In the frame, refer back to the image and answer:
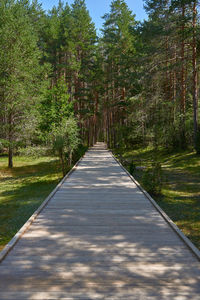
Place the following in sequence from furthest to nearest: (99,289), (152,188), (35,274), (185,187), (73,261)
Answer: (185,187)
(152,188)
(73,261)
(35,274)
(99,289)

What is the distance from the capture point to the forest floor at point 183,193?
24.6 feet

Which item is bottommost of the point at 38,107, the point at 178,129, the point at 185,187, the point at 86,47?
the point at 185,187

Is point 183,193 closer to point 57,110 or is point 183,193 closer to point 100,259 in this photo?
point 100,259

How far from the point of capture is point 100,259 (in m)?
3.81

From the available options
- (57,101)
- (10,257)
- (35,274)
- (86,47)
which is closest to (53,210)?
(10,257)

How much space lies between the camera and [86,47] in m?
31.7

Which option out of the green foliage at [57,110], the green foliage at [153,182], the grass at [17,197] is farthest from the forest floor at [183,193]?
the green foliage at [57,110]

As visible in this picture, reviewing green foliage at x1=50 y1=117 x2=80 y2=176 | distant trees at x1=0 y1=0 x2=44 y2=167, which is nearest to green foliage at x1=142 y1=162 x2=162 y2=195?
green foliage at x1=50 y1=117 x2=80 y2=176

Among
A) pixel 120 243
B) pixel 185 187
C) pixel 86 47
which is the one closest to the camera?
pixel 120 243

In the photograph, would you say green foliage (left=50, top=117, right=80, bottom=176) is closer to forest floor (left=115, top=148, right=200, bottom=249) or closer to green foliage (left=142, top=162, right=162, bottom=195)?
forest floor (left=115, top=148, right=200, bottom=249)

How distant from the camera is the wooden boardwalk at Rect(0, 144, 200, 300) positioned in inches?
121

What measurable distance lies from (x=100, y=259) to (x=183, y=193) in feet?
26.8

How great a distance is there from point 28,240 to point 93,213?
1.97 meters

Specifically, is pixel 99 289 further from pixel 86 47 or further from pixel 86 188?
pixel 86 47
